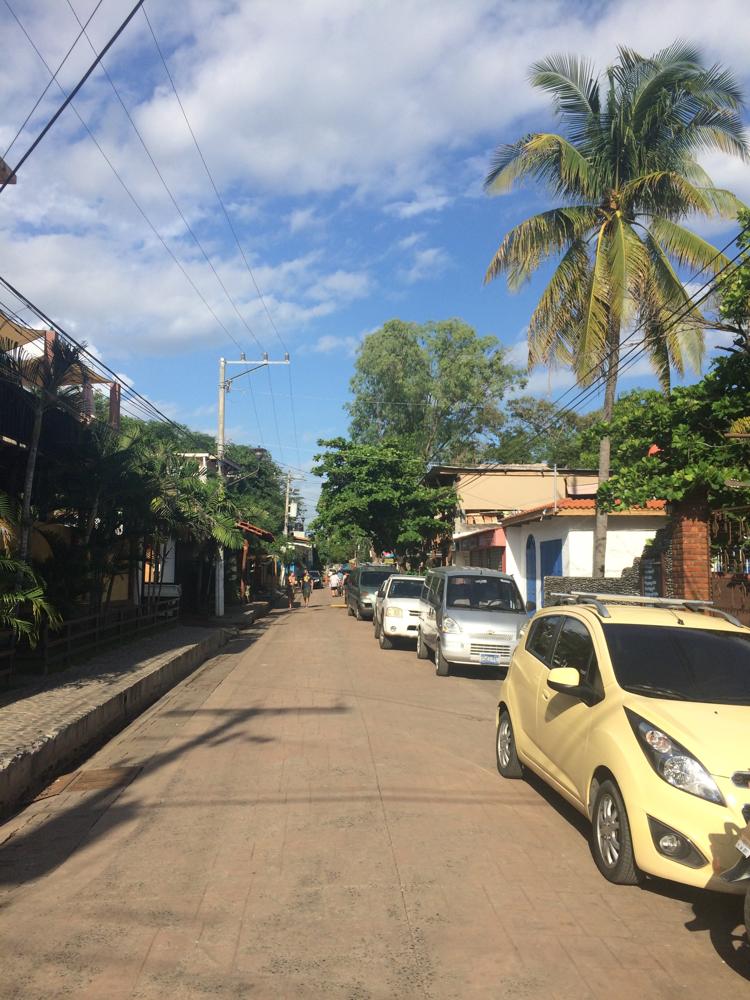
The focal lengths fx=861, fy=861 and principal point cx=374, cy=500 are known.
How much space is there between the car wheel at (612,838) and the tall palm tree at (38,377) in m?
8.38

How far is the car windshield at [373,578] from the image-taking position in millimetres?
30375

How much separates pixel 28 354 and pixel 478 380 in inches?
1496

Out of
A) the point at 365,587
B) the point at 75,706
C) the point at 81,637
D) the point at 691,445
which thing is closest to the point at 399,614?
the point at 81,637

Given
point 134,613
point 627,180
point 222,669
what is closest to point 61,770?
point 222,669

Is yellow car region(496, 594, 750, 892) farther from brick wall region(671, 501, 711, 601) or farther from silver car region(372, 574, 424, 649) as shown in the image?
silver car region(372, 574, 424, 649)

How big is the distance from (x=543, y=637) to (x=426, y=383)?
1629 inches

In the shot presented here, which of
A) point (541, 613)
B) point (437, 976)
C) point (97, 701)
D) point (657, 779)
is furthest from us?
point (97, 701)

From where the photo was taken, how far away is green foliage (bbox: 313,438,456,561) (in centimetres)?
3597

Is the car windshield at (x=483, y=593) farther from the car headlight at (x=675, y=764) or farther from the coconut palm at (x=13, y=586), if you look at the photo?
the car headlight at (x=675, y=764)

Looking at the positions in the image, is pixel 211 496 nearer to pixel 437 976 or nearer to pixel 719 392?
pixel 719 392

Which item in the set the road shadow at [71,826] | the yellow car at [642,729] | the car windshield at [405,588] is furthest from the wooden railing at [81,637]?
the yellow car at [642,729]

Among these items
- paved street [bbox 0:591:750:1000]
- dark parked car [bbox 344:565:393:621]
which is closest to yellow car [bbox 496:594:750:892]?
paved street [bbox 0:591:750:1000]

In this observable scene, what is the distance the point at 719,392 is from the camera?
12.5 m

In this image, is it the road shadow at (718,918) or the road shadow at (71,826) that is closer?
the road shadow at (718,918)
